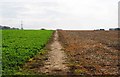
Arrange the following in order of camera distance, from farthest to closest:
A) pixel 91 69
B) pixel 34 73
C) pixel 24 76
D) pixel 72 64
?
pixel 72 64, pixel 91 69, pixel 34 73, pixel 24 76

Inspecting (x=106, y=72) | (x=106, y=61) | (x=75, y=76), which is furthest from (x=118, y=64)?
(x=75, y=76)

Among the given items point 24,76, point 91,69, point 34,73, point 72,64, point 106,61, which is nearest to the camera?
point 24,76

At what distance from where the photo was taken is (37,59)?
22.6 meters

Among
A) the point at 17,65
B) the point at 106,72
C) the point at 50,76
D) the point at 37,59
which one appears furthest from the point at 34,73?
the point at 37,59

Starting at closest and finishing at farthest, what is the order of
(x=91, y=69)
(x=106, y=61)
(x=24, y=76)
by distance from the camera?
(x=24, y=76)
(x=91, y=69)
(x=106, y=61)

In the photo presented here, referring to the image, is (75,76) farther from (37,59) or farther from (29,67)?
(37,59)

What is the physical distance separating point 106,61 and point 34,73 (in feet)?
20.1

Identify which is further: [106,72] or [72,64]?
[72,64]

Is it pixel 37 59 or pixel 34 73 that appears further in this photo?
pixel 37 59

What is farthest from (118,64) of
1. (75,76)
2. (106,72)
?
(75,76)

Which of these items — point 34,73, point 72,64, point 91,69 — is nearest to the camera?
point 34,73

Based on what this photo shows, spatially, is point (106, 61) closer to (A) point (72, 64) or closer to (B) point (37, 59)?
(A) point (72, 64)

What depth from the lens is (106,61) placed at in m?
21.6

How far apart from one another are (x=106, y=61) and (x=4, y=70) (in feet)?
23.3
